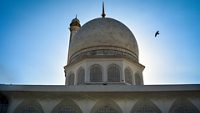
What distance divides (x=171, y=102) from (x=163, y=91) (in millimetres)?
905

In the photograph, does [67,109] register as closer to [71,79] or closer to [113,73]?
[113,73]

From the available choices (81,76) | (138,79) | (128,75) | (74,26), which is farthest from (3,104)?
(74,26)

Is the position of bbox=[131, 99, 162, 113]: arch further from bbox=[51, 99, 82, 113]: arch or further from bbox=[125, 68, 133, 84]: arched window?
bbox=[125, 68, 133, 84]: arched window

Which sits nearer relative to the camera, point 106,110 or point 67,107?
point 106,110

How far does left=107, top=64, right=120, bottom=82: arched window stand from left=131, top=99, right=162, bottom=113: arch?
4.36m

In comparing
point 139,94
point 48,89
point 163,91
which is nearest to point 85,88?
point 48,89

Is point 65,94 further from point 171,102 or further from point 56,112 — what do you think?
point 171,102

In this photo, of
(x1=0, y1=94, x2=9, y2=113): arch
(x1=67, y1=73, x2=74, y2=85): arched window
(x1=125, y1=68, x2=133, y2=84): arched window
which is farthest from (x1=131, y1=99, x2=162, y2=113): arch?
(x1=0, y1=94, x2=9, y2=113): arch

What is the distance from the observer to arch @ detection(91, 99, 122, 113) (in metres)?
15.3

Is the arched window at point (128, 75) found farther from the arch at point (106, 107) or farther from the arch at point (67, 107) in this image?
the arch at point (67, 107)

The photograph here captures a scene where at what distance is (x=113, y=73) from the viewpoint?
20.1m

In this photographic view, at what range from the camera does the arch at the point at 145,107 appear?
15320 mm

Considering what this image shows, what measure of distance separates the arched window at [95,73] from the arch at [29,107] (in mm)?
5407

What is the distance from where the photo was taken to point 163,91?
15352 mm
